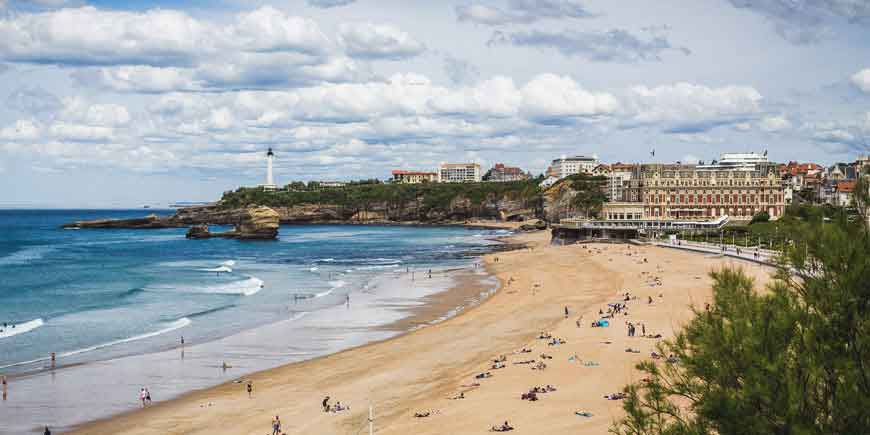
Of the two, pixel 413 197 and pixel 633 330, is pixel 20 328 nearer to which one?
pixel 633 330

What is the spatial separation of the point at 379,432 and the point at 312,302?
Answer: 3133 cm

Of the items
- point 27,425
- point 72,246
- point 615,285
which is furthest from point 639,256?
point 72,246

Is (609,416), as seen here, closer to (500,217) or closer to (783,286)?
(783,286)

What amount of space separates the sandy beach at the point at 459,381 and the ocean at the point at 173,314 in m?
2.46

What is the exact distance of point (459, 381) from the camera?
27.8 metres

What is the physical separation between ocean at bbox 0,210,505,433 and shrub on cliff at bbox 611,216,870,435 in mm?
21913

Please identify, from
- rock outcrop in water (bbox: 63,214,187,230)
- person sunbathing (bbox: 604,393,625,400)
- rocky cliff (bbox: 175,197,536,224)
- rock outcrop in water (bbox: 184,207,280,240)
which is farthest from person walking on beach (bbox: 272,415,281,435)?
rock outcrop in water (bbox: 63,214,187,230)

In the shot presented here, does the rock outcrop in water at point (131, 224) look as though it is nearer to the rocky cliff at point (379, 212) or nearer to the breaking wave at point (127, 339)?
the rocky cliff at point (379, 212)

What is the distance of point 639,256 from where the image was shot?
2891 inches

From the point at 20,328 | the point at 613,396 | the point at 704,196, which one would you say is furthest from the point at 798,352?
the point at 704,196

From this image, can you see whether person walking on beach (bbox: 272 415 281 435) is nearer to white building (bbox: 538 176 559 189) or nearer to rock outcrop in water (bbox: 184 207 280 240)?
rock outcrop in water (bbox: 184 207 280 240)

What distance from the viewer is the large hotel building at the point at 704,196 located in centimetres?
11031

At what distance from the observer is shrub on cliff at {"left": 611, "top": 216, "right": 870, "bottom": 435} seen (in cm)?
832

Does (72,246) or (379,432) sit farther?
(72,246)
